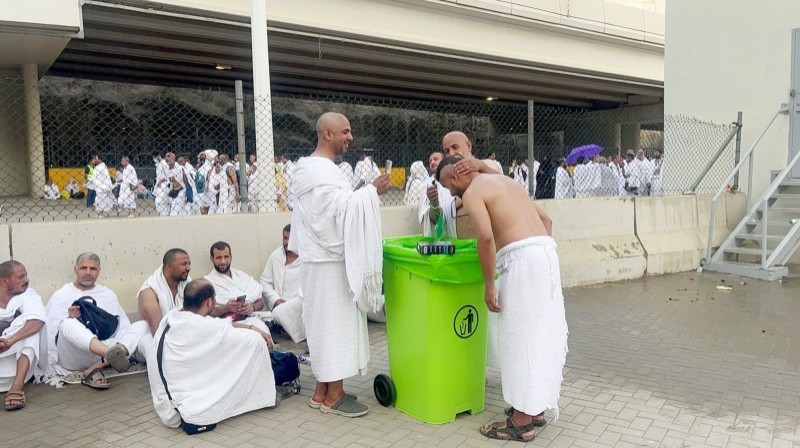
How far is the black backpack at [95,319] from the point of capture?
477 cm

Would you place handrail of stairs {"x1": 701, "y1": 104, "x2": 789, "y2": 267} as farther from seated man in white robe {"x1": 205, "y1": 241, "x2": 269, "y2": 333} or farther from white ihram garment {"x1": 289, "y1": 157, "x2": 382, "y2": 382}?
white ihram garment {"x1": 289, "y1": 157, "x2": 382, "y2": 382}

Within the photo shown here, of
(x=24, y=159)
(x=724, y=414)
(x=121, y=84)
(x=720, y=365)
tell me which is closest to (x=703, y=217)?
(x=720, y=365)

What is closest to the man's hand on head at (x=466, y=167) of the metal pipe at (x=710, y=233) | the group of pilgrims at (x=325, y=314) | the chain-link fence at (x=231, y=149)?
the group of pilgrims at (x=325, y=314)

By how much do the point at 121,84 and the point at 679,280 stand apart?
2372 cm

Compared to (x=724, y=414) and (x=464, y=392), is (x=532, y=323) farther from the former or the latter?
(x=724, y=414)

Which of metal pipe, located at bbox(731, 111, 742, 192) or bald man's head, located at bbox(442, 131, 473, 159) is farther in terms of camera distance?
metal pipe, located at bbox(731, 111, 742, 192)

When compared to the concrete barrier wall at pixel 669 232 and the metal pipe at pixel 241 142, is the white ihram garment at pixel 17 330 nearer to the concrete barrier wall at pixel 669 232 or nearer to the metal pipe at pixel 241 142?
the metal pipe at pixel 241 142

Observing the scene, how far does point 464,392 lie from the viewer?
13.0ft

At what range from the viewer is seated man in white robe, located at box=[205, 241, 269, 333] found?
213 inches

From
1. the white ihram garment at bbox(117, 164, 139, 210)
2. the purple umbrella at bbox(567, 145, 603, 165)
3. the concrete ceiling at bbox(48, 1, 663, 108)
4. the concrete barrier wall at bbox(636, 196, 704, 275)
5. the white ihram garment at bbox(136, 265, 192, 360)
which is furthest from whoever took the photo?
the purple umbrella at bbox(567, 145, 603, 165)

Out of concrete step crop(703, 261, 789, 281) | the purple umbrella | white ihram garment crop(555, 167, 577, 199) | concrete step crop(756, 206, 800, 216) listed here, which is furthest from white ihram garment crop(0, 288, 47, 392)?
the purple umbrella

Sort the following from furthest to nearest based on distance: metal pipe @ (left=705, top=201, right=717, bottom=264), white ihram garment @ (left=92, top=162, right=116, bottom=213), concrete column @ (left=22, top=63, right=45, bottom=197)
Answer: concrete column @ (left=22, top=63, right=45, bottom=197), white ihram garment @ (left=92, top=162, right=116, bottom=213), metal pipe @ (left=705, top=201, right=717, bottom=264)

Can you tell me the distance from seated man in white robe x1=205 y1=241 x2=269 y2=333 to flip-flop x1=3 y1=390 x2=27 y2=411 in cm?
153

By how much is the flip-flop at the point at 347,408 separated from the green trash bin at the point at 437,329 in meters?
0.26
